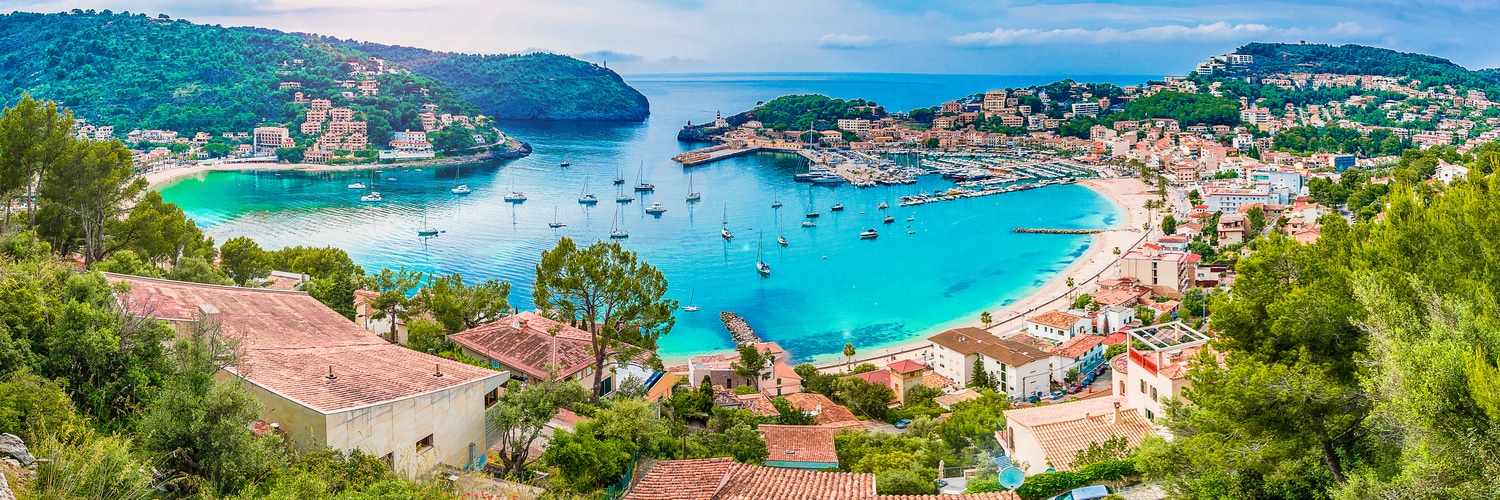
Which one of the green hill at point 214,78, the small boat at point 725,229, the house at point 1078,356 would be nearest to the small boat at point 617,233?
the small boat at point 725,229

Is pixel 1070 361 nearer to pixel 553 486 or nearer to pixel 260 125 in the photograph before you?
pixel 553 486

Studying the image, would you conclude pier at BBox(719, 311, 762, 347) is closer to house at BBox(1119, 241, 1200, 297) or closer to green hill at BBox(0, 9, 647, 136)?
house at BBox(1119, 241, 1200, 297)

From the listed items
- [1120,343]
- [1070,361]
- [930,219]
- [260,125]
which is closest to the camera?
[1070,361]

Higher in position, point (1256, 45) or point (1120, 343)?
point (1256, 45)

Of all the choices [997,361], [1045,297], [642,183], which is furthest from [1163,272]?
[642,183]

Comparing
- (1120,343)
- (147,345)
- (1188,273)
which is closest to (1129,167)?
(1188,273)

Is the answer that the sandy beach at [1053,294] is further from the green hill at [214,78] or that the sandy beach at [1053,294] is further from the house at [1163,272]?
the green hill at [214,78]

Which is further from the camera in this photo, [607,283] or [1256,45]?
[1256,45]

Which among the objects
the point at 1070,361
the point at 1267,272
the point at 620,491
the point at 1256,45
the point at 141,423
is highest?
the point at 1256,45
